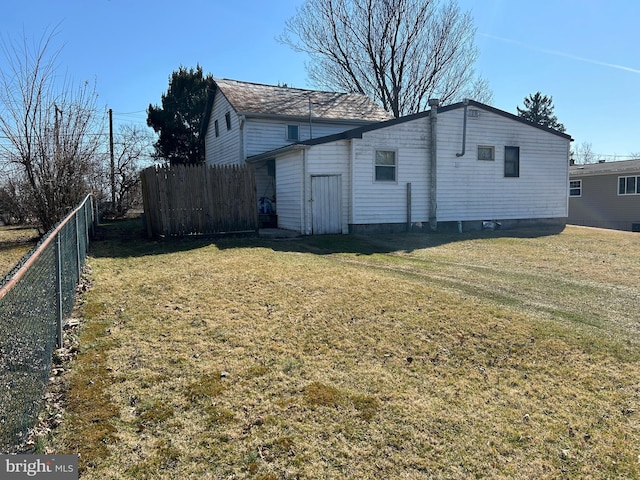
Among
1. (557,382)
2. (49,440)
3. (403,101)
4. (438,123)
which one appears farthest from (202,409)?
(403,101)

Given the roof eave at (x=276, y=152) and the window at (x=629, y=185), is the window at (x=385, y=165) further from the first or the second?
the window at (x=629, y=185)

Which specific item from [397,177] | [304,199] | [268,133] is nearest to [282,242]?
[304,199]

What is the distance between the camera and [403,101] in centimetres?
3092

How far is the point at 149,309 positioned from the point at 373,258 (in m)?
5.58

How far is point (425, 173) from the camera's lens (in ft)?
49.8

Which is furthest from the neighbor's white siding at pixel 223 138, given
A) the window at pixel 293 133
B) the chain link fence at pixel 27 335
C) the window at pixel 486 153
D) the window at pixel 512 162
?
the chain link fence at pixel 27 335

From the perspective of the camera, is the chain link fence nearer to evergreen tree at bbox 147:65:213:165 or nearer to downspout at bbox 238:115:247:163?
downspout at bbox 238:115:247:163

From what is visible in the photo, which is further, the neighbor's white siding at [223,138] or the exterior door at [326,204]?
the neighbor's white siding at [223,138]

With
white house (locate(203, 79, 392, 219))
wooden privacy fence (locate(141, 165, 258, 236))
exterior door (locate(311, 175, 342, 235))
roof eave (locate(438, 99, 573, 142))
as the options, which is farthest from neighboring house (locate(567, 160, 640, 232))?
wooden privacy fence (locate(141, 165, 258, 236))

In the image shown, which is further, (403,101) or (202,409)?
(403,101)

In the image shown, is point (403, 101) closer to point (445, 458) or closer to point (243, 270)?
point (243, 270)

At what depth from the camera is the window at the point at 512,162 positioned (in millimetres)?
16656

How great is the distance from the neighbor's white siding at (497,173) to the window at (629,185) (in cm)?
794

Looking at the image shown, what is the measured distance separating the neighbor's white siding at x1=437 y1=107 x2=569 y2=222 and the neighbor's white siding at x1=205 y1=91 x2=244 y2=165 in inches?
319
